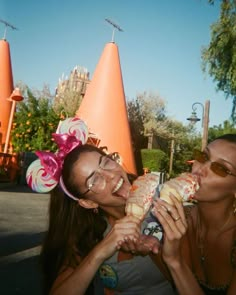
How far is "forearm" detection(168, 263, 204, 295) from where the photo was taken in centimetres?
171

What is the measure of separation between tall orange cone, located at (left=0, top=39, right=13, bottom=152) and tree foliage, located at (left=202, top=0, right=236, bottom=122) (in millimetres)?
10729

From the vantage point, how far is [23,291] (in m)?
4.05

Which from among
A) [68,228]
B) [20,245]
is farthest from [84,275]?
[20,245]

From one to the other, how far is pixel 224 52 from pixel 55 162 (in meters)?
16.4

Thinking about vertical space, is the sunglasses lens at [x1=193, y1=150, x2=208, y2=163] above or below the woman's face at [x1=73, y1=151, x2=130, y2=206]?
above

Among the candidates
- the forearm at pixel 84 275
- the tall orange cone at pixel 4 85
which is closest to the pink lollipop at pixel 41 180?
the forearm at pixel 84 275

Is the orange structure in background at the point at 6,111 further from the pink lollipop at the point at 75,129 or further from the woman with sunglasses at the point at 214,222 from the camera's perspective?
the woman with sunglasses at the point at 214,222

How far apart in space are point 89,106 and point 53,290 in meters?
16.1

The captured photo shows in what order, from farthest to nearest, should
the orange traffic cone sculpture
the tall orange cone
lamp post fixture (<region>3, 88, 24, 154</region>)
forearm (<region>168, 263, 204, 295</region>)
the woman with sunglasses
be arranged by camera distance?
1. the tall orange cone
2. the orange traffic cone sculpture
3. lamp post fixture (<region>3, 88, 24, 154</region>)
4. the woman with sunglasses
5. forearm (<region>168, 263, 204, 295</region>)

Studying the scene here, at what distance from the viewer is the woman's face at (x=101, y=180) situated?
2178 millimetres

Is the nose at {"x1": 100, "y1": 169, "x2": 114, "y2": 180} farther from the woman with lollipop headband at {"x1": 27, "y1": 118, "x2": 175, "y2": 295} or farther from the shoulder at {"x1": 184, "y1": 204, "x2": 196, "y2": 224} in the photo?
the shoulder at {"x1": 184, "y1": 204, "x2": 196, "y2": 224}

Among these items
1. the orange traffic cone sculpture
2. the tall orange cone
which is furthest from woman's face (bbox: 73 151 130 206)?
the tall orange cone

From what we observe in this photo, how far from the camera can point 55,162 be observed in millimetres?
2332

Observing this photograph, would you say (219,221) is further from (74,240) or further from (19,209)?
(19,209)
